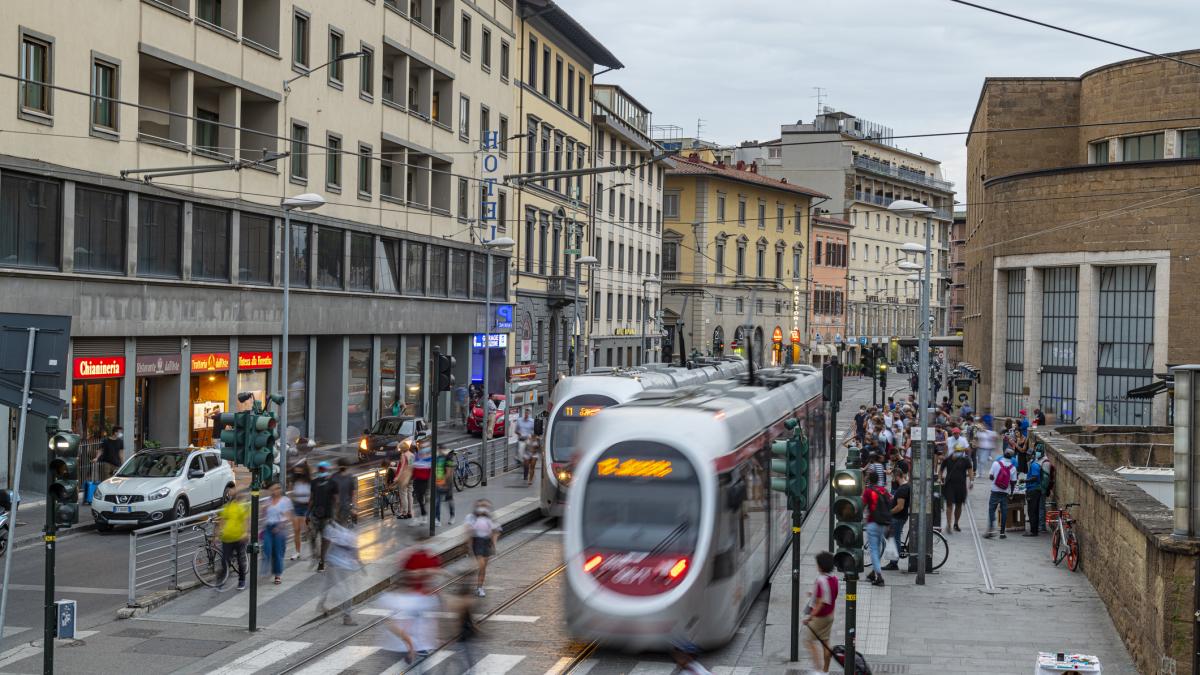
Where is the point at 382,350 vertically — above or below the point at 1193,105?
below

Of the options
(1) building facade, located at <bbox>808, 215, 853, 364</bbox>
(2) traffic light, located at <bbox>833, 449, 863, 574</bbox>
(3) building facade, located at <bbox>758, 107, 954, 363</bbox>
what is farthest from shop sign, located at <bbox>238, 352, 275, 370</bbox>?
(3) building facade, located at <bbox>758, 107, 954, 363</bbox>

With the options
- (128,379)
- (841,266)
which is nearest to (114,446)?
(128,379)

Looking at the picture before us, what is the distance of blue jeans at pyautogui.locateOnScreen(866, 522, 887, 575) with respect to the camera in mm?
19094

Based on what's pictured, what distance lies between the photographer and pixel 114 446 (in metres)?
28.4

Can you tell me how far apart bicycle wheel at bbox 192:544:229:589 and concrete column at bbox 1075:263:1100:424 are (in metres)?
35.5

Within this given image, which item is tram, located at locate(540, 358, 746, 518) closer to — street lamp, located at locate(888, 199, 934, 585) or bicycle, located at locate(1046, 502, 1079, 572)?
street lamp, located at locate(888, 199, 934, 585)

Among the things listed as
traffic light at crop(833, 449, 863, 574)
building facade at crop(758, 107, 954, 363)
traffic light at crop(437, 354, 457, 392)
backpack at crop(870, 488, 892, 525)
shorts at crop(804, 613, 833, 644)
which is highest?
building facade at crop(758, 107, 954, 363)

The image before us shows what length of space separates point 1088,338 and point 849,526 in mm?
36313

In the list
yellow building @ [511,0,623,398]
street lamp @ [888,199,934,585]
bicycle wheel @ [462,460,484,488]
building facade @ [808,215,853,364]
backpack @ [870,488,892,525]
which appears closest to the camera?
backpack @ [870,488,892,525]

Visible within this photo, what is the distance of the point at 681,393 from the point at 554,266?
44.7 meters

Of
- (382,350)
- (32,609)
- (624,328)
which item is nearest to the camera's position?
(32,609)

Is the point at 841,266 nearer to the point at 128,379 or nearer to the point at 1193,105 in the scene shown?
the point at 1193,105

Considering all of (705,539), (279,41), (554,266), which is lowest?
(705,539)

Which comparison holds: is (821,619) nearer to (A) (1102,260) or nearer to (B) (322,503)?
(B) (322,503)
